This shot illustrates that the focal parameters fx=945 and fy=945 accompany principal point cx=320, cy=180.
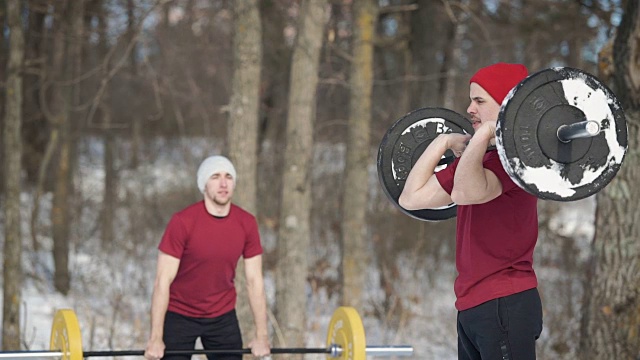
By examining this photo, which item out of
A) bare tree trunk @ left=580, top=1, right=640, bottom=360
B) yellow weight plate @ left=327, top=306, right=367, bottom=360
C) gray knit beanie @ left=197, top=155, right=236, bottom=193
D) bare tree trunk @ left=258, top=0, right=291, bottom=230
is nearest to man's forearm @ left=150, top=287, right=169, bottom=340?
gray knit beanie @ left=197, top=155, right=236, bottom=193

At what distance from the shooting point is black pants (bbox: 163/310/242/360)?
17.5 ft

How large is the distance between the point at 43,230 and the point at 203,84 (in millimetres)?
3848

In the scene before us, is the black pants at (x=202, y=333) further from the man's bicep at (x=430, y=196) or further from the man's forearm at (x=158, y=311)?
the man's bicep at (x=430, y=196)

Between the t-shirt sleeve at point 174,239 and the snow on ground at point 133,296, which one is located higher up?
the t-shirt sleeve at point 174,239

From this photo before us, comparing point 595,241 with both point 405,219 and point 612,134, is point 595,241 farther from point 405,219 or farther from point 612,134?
point 405,219

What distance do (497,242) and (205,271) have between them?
2.21m

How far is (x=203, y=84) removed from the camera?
55.6 feet

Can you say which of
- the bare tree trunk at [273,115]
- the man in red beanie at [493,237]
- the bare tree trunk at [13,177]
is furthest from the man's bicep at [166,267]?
the bare tree trunk at [273,115]

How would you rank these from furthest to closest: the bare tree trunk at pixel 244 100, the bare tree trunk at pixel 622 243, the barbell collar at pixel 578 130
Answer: the bare tree trunk at pixel 244 100 < the bare tree trunk at pixel 622 243 < the barbell collar at pixel 578 130

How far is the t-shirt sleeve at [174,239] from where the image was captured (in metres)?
5.19

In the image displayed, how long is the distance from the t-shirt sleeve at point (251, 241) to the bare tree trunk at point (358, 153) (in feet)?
12.4

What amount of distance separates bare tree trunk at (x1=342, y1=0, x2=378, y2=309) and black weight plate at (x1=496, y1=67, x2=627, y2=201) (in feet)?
18.8

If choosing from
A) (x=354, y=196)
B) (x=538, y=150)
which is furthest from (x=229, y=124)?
(x=538, y=150)

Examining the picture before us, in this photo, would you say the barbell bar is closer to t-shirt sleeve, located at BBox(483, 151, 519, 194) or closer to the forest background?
the forest background
